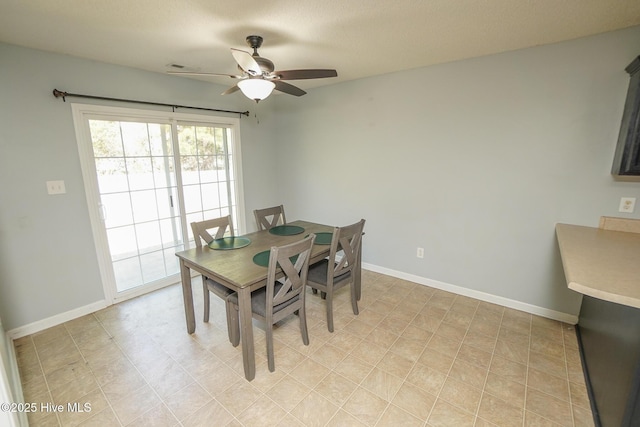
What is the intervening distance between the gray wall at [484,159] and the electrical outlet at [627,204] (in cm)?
3

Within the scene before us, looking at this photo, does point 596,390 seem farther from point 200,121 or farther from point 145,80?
point 145,80

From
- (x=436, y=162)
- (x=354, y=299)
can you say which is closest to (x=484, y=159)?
(x=436, y=162)

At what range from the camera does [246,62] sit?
1.75 metres

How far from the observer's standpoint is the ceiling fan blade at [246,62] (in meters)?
1.64

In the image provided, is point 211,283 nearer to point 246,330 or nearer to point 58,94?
point 246,330

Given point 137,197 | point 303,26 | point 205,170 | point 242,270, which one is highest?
point 303,26

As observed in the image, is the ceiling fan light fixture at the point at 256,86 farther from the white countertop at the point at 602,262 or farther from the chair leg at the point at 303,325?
the white countertop at the point at 602,262

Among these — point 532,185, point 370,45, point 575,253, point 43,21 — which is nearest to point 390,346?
point 575,253

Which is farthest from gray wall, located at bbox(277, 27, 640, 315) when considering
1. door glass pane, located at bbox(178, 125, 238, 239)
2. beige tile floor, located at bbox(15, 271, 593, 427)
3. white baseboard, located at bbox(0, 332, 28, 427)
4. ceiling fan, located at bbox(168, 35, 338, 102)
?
white baseboard, located at bbox(0, 332, 28, 427)

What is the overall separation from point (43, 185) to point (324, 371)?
2826mm

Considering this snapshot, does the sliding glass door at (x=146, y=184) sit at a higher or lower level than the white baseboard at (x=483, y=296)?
higher

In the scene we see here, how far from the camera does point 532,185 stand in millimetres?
2484

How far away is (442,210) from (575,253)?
1345 mm

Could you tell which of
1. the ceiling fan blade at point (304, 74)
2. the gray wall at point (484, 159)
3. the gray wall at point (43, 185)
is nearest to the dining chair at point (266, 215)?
the gray wall at point (484, 159)
